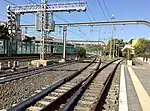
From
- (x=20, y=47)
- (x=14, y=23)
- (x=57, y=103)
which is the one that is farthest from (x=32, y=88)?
(x=20, y=47)

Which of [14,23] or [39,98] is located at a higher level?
[14,23]

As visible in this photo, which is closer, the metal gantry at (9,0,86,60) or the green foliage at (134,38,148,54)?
the metal gantry at (9,0,86,60)

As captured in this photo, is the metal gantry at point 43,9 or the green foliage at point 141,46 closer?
the metal gantry at point 43,9

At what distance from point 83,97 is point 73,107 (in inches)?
76.8

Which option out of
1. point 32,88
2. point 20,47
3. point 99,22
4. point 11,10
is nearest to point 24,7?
point 11,10

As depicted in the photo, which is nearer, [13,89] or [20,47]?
[13,89]

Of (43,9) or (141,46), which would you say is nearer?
(43,9)

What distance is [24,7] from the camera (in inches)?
1663

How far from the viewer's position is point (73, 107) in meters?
9.15

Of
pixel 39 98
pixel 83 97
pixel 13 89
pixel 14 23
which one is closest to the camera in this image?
pixel 39 98

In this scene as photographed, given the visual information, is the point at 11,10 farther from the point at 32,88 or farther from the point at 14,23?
the point at 32,88

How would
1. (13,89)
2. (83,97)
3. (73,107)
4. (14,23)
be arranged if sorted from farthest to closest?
1. (14,23)
2. (13,89)
3. (83,97)
4. (73,107)

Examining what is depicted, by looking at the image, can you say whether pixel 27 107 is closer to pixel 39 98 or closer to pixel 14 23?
pixel 39 98

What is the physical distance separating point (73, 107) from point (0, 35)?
181 ft
